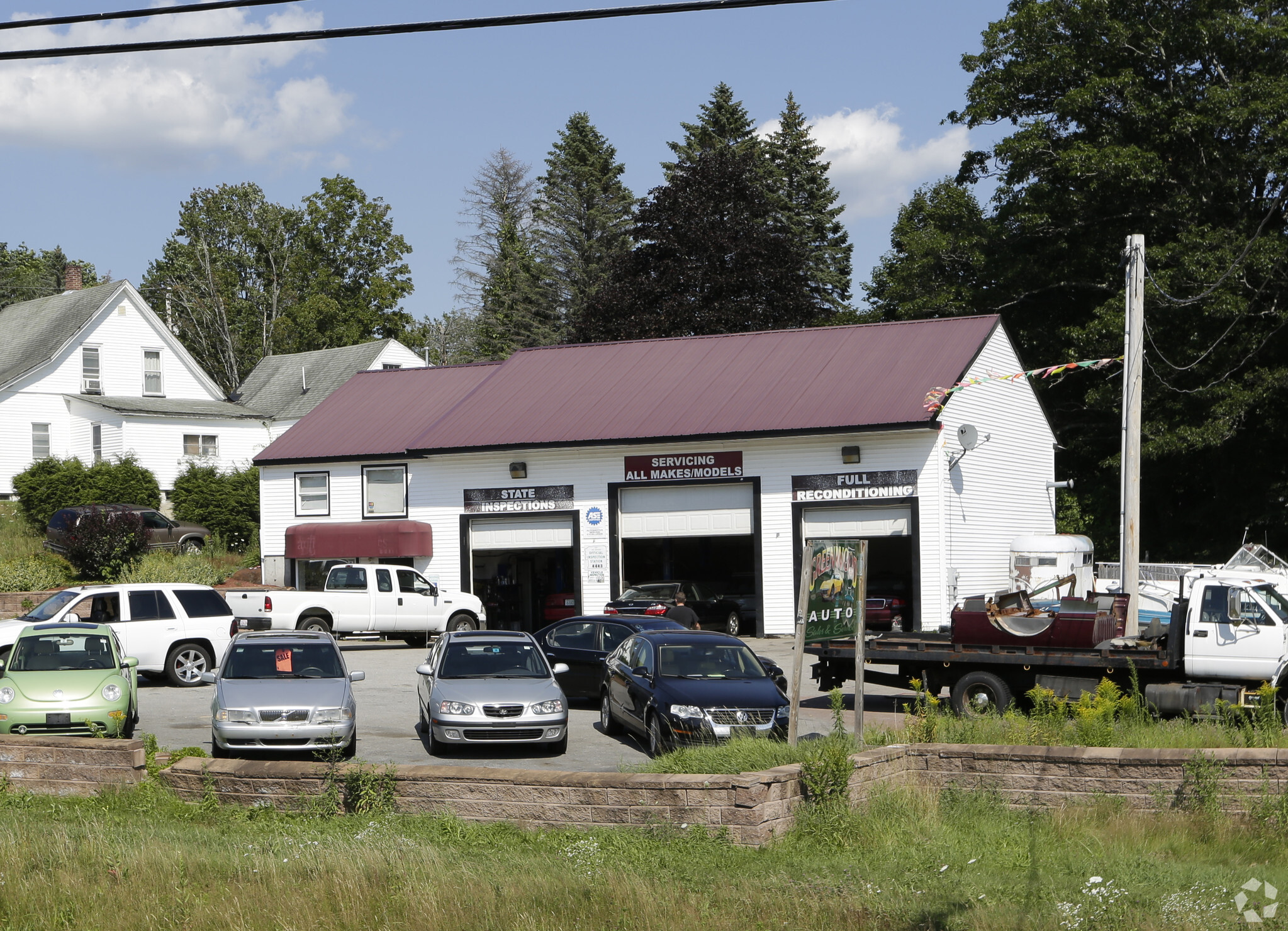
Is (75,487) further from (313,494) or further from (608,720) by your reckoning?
(608,720)

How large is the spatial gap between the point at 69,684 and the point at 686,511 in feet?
64.1

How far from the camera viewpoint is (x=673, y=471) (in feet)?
110

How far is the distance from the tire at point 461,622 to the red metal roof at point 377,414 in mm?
7462

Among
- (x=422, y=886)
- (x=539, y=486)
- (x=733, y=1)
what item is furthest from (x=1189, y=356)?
(x=422, y=886)

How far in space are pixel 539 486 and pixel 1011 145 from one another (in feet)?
64.3

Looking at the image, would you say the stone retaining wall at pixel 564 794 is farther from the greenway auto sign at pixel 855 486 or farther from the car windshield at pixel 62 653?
the greenway auto sign at pixel 855 486

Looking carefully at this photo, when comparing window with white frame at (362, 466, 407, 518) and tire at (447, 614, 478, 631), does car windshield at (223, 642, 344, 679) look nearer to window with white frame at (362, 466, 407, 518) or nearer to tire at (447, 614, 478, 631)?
tire at (447, 614, 478, 631)

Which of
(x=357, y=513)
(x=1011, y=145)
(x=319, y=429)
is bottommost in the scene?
(x=357, y=513)

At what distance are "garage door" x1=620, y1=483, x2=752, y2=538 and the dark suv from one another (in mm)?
14637

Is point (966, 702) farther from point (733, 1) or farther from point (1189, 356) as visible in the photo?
point (1189, 356)

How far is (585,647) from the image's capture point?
66.6 ft

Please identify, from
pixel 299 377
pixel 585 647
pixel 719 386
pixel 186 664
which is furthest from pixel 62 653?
pixel 299 377

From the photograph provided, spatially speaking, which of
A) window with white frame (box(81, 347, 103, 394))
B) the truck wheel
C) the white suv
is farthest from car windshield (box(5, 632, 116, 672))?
window with white frame (box(81, 347, 103, 394))

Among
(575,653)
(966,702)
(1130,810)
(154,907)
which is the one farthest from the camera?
(575,653)
